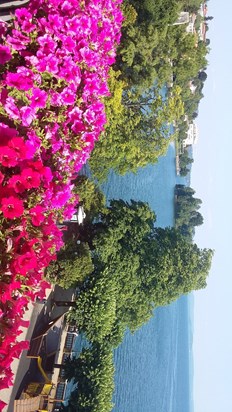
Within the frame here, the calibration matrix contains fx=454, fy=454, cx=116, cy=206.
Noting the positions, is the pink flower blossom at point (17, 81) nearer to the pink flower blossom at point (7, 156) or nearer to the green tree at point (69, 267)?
the pink flower blossom at point (7, 156)

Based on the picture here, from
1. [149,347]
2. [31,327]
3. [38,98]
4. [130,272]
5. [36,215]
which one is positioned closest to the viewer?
[36,215]

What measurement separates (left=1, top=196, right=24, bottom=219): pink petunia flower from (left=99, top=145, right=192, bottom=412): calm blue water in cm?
2778

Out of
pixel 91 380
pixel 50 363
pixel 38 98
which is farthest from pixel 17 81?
pixel 50 363

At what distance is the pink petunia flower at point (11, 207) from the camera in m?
5.64

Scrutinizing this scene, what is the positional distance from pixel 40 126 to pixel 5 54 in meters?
1.30

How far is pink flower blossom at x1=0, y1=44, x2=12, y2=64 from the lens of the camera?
24.6 feet

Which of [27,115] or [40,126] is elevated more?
[40,126]

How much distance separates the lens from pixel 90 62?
8.93 metres

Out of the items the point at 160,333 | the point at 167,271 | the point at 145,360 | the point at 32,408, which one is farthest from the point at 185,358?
the point at 32,408

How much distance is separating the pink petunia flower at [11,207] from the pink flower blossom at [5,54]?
2.97 meters

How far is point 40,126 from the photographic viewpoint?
7863mm

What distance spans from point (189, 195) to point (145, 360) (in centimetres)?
2262

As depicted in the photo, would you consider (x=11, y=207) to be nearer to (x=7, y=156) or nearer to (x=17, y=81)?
(x=7, y=156)

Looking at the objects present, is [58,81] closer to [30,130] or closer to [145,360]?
[30,130]
